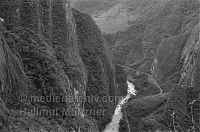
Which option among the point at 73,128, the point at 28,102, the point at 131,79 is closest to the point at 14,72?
the point at 28,102

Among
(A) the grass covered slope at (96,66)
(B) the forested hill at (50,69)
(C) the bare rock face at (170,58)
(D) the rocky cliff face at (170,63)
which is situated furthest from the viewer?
(C) the bare rock face at (170,58)

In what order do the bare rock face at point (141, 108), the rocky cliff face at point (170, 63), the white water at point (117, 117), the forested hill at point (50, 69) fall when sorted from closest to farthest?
the forested hill at point (50, 69) → the rocky cliff face at point (170, 63) → the bare rock face at point (141, 108) → the white water at point (117, 117)

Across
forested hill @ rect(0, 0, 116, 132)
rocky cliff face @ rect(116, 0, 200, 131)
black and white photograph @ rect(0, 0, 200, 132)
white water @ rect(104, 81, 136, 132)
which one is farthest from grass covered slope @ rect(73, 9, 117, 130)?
rocky cliff face @ rect(116, 0, 200, 131)

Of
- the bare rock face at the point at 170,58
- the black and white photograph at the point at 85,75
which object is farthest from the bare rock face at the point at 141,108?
the bare rock face at the point at 170,58

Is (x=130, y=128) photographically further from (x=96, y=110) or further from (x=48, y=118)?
(x=48, y=118)

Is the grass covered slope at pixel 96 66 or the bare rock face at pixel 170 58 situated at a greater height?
the grass covered slope at pixel 96 66

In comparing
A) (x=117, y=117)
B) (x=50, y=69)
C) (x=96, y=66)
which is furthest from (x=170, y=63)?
(x=50, y=69)

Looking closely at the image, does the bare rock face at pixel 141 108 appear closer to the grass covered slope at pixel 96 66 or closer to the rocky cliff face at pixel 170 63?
the rocky cliff face at pixel 170 63

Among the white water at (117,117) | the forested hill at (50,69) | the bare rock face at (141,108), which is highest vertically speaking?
the forested hill at (50,69)
